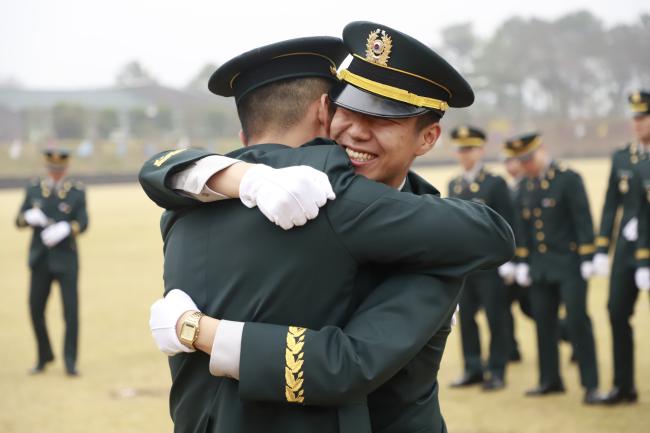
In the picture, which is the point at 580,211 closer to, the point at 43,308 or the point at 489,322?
the point at 489,322

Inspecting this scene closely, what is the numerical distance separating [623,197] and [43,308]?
508 centimetres

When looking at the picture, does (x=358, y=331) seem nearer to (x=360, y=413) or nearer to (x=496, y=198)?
(x=360, y=413)

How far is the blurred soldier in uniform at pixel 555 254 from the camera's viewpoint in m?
6.54

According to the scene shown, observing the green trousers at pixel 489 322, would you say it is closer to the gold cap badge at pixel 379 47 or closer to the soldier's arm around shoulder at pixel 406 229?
the gold cap badge at pixel 379 47

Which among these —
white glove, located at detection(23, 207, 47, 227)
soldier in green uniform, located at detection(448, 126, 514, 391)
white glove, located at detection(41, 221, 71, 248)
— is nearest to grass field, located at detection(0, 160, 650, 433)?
soldier in green uniform, located at detection(448, 126, 514, 391)

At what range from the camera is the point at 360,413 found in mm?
1915

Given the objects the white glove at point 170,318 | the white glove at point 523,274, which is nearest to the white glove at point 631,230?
the white glove at point 523,274

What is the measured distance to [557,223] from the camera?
677cm

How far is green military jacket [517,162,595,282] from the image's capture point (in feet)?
21.7

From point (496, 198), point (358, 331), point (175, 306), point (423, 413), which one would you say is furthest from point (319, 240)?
point (496, 198)

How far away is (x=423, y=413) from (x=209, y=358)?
0.51 metres

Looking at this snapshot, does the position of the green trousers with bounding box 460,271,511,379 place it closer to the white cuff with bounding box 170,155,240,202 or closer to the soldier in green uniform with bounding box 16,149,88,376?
the soldier in green uniform with bounding box 16,149,88,376

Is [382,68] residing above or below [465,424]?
above

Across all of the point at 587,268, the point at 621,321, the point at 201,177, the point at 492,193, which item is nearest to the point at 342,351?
the point at 201,177
